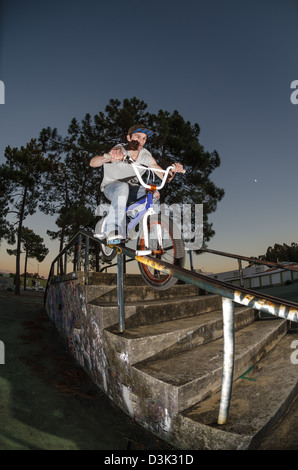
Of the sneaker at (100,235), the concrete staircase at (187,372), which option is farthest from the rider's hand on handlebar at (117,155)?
the concrete staircase at (187,372)

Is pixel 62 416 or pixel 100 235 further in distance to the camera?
pixel 100 235

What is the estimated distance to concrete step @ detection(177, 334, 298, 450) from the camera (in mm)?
1564

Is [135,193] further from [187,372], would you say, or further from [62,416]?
[62,416]

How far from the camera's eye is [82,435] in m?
2.06

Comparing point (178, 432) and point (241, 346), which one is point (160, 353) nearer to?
point (178, 432)

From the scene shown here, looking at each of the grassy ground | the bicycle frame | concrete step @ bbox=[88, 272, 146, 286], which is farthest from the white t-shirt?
the grassy ground

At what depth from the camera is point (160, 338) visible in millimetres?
2400

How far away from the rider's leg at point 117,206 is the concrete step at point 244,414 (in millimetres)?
2127

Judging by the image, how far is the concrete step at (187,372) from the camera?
1857mm

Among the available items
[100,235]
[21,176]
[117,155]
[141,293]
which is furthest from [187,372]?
[21,176]

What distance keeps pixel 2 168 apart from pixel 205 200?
14920mm

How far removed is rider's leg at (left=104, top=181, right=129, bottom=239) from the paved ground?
1.93 m

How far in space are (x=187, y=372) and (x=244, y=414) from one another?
1.57 feet
